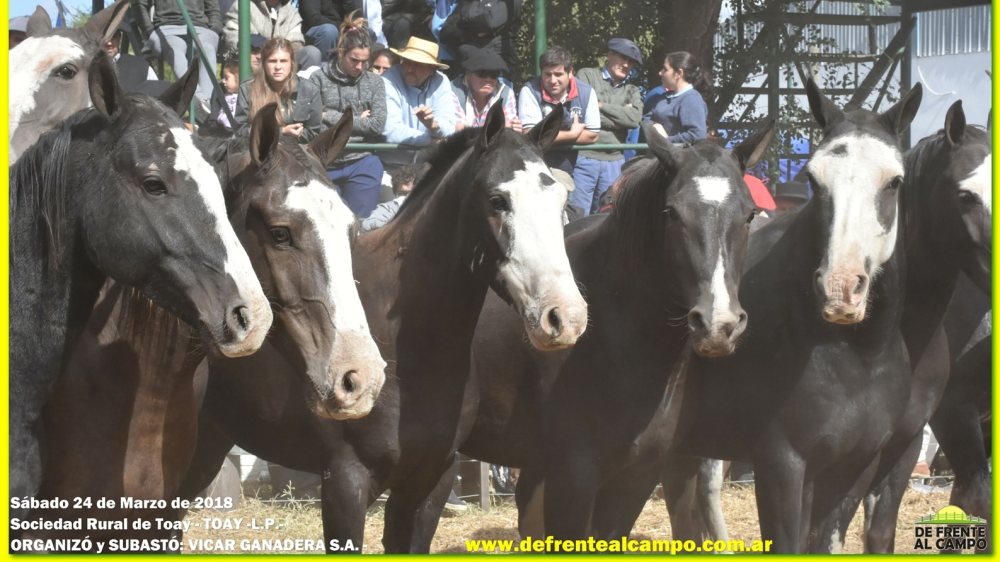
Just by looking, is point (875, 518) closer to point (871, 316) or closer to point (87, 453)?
point (871, 316)

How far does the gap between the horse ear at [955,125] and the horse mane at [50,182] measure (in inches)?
157

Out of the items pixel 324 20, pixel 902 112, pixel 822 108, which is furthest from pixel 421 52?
pixel 902 112

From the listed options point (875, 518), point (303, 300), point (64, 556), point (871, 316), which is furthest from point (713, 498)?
point (64, 556)

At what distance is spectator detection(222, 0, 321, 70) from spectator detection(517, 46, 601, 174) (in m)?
1.58

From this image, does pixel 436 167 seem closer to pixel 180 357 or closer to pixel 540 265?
pixel 540 265

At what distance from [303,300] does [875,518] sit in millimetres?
3409

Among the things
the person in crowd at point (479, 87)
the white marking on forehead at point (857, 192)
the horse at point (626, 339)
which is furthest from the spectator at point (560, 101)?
the white marking on forehead at point (857, 192)

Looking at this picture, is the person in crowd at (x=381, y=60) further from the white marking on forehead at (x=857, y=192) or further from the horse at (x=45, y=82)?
the white marking on forehead at (x=857, y=192)

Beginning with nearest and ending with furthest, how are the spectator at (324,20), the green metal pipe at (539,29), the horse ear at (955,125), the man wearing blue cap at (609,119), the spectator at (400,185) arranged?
the horse ear at (955,125)
the spectator at (400,185)
the man wearing blue cap at (609,119)
the spectator at (324,20)
the green metal pipe at (539,29)

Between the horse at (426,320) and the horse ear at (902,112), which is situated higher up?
the horse ear at (902,112)

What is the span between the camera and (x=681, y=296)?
5551 millimetres

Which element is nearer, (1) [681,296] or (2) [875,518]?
(1) [681,296]

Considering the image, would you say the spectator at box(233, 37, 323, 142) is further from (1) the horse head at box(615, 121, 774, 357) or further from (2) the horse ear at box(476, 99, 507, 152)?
(1) the horse head at box(615, 121, 774, 357)

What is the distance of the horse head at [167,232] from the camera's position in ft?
12.8
